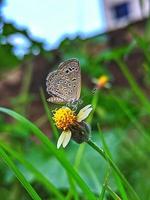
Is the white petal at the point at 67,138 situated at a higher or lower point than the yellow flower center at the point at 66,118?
lower

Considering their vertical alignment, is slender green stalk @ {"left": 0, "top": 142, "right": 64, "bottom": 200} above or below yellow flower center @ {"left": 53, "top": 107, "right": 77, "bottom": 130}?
below

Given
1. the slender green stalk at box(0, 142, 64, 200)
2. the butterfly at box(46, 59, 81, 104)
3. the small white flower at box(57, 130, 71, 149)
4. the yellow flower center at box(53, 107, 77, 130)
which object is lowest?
the slender green stalk at box(0, 142, 64, 200)

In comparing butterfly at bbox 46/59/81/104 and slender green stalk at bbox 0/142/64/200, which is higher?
butterfly at bbox 46/59/81/104

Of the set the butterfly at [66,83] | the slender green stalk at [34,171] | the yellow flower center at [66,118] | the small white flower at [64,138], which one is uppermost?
the butterfly at [66,83]

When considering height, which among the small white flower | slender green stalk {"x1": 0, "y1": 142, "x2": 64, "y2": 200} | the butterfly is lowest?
slender green stalk {"x1": 0, "y1": 142, "x2": 64, "y2": 200}

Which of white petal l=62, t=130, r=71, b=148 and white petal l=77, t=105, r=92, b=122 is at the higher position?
white petal l=77, t=105, r=92, b=122

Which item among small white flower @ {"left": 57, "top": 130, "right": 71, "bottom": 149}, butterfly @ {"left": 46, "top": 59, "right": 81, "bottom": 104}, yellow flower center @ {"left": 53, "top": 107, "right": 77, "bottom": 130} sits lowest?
small white flower @ {"left": 57, "top": 130, "right": 71, "bottom": 149}

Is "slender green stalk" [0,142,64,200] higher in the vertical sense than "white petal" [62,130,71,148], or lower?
lower

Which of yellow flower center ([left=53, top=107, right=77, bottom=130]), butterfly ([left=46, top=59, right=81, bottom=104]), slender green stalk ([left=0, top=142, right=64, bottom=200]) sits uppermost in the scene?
butterfly ([left=46, top=59, right=81, bottom=104])
